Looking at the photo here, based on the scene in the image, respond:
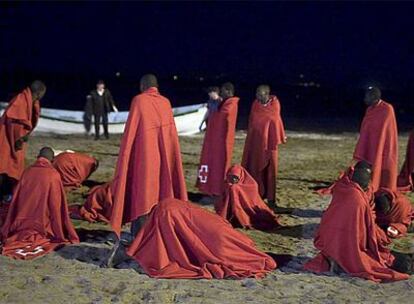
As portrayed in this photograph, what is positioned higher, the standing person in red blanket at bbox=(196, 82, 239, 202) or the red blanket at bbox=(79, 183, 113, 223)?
the standing person in red blanket at bbox=(196, 82, 239, 202)

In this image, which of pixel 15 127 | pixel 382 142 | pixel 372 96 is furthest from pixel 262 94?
pixel 15 127

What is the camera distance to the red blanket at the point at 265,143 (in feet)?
36.2

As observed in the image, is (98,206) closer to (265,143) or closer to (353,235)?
(265,143)

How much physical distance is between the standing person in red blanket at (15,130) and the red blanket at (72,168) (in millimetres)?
1183

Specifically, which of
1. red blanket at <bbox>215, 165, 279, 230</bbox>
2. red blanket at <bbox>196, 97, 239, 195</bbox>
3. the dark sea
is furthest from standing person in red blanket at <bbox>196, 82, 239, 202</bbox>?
the dark sea

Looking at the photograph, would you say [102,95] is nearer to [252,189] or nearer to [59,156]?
[59,156]

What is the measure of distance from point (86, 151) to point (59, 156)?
17.8ft

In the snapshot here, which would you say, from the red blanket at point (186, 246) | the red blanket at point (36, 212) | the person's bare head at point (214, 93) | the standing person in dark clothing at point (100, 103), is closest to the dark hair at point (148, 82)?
the red blanket at point (186, 246)

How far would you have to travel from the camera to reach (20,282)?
726 centimetres

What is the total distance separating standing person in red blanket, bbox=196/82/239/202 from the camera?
1127 centimetres

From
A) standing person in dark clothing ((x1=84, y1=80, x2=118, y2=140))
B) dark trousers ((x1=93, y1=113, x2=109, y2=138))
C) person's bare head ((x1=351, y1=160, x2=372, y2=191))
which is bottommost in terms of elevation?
person's bare head ((x1=351, y1=160, x2=372, y2=191))

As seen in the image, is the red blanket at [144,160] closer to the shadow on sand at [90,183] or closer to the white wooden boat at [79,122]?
the shadow on sand at [90,183]

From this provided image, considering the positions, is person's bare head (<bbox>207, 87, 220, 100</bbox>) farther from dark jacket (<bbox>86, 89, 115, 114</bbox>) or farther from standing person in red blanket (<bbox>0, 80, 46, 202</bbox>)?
dark jacket (<bbox>86, 89, 115, 114</bbox>)

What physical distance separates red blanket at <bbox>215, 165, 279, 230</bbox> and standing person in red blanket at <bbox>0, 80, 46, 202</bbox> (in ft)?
10.1
